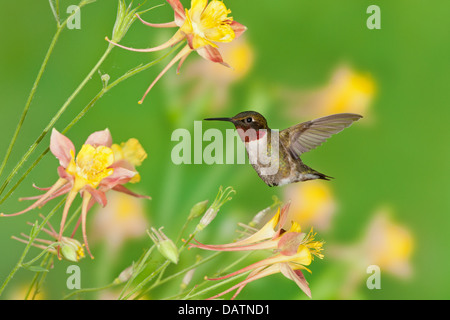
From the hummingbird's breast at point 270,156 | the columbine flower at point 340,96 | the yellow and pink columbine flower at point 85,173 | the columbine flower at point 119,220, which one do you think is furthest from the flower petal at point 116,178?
the columbine flower at point 340,96

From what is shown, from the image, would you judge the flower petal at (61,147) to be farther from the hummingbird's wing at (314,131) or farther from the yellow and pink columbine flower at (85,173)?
the hummingbird's wing at (314,131)

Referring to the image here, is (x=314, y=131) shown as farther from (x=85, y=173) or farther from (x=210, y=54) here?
(x=85, y=173)

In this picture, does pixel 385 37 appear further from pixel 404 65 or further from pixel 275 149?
pixel 275 149

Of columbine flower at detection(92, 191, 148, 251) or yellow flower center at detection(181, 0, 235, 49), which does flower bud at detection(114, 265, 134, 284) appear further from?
yellow flower center at detection(181, 0, 235, 49)

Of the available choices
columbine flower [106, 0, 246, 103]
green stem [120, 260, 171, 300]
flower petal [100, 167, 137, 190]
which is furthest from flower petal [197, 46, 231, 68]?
green stem [120, 260, 171, 300]

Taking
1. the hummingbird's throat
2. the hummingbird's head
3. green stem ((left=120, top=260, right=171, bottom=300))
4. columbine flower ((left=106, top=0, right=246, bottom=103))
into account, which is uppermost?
columbine flower ((left=106, top=0, right=246, bottom=103))
